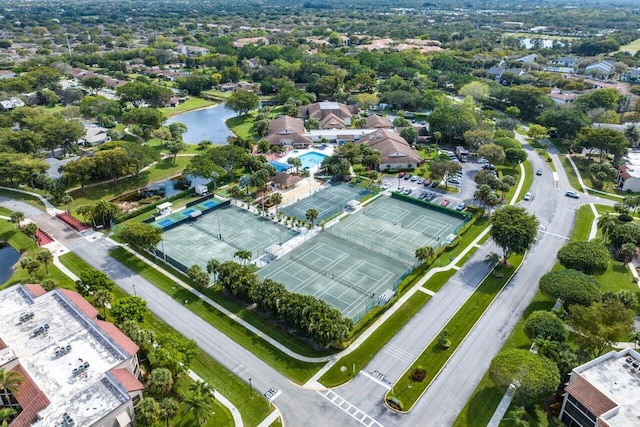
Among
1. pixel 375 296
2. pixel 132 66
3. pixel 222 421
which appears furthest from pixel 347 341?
pixel 132 66

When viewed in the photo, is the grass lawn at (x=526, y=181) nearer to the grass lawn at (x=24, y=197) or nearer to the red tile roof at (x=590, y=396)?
the red tile roof at (x=590, y=396)

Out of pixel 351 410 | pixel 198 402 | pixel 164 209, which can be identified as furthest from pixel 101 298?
pixel 351 410

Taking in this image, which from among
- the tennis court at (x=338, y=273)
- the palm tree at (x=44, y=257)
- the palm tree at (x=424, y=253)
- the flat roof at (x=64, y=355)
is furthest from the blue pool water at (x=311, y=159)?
the flat roof at (x=64, y=355)

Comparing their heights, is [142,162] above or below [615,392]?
below

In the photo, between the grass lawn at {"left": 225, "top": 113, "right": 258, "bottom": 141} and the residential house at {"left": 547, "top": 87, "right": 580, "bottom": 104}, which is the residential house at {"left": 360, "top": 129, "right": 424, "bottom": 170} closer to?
the grass lawn at {"left": 225, "top": 113, "right": 258, "bottom": 141}

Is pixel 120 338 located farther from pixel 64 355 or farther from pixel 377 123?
pixel 377 123

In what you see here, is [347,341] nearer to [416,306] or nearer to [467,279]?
[416,306]
